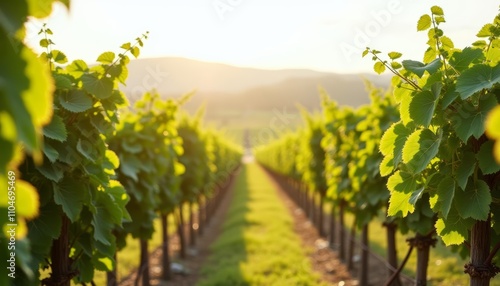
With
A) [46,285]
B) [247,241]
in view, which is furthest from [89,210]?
[247,241]

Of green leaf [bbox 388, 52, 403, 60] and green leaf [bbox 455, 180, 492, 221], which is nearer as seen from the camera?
green leaf [bbox 455, 180, 492, 221]

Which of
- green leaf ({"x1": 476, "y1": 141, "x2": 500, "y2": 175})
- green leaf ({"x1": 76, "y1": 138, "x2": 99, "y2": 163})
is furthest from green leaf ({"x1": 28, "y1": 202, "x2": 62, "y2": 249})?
green leaf ({"x1": 476, "y1": 141, "x2": 500, "y2": 175})

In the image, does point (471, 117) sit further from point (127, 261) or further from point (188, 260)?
point (188, 260)

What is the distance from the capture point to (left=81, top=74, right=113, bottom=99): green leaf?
4.00 meters

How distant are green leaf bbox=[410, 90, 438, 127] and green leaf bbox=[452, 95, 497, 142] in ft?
0.59

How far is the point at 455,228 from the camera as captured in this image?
3645 mm

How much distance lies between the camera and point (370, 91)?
8.33 metres

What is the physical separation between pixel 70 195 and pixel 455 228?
2883 millimetres

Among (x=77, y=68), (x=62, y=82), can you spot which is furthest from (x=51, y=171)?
(x=77, y=68)

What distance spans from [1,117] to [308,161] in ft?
51.7

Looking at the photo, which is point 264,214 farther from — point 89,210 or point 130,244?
point 89,210

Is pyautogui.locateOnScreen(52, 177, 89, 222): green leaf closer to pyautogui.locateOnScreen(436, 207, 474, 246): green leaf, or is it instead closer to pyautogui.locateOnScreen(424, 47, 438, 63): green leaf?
pyautogui.locateOnScreen(436, 207, 474, 246): green leaf

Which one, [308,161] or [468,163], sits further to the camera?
[308,161]

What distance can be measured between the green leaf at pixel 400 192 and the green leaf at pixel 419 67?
880mm
